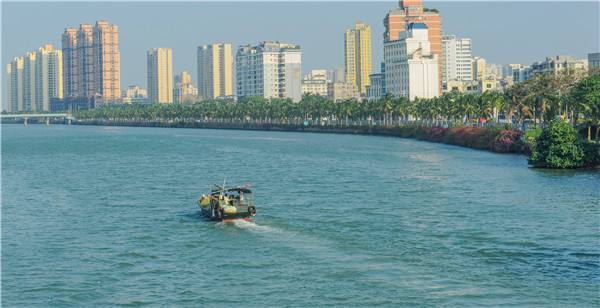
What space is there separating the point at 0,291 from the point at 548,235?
20.8m

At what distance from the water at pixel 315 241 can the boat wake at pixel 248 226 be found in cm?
8

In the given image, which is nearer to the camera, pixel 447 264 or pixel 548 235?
pixel 447 264

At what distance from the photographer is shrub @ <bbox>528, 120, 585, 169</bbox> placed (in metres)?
67.4

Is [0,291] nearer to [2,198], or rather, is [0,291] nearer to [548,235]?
[548,235]

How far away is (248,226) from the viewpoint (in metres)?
42.5

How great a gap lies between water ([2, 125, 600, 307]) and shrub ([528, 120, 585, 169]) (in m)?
2.28

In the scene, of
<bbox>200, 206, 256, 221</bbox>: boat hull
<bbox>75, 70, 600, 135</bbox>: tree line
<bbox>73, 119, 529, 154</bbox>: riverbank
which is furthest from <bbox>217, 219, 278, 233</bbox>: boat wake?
<bbox>73, 119, 529, 154</bbox>: riverbank

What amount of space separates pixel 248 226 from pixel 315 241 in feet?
17.1

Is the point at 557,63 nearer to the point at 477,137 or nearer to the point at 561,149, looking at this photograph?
the point at 477,137

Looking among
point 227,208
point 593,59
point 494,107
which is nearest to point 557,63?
point 593,59

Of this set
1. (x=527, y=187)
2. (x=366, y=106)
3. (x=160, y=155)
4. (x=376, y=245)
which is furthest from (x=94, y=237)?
(x=366, y=106)

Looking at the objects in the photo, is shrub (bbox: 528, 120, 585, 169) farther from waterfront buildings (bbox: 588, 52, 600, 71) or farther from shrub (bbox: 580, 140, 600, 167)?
waterfront buildings (bbox: 588, 52, 600, 71)

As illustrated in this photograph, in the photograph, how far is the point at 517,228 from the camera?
134 feet

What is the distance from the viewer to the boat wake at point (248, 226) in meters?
41.2
